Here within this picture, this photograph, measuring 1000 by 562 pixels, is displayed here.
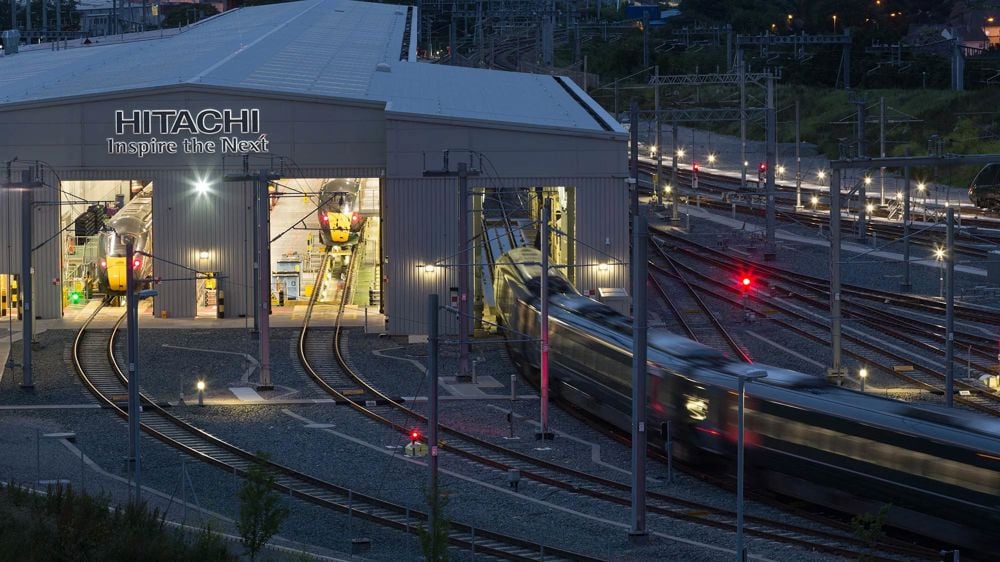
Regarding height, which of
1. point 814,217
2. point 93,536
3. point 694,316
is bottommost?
point 93,536

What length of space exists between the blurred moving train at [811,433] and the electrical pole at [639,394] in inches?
112

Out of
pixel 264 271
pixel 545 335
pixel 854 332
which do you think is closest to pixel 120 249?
pixel 264 271

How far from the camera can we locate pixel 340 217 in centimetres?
5472

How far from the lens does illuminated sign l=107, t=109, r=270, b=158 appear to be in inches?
1775

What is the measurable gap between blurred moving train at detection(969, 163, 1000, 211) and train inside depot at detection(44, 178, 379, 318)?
83.5 feet

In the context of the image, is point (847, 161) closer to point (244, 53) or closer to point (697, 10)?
point (244, 53)

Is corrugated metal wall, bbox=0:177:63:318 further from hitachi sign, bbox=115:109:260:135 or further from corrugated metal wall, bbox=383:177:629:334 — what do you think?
corrugated metal wall, bbox=383:177:629:334

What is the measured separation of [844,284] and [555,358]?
19.6 meters

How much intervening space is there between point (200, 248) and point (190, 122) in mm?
3750

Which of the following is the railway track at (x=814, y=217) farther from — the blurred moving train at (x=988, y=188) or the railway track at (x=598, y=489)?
the railway track at (x=598, y=489)

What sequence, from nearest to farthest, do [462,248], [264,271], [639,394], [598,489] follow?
[639,394]
[598,489]
[264,271]
[462,248]

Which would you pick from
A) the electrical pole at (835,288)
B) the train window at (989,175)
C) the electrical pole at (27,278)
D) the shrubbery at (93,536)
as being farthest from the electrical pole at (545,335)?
the train window at (989,175)

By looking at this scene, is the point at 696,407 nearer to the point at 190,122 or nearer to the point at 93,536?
the point at 93,536

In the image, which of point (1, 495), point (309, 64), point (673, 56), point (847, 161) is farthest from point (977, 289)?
point (673, 56)
